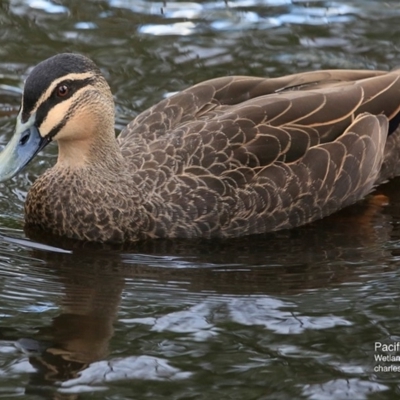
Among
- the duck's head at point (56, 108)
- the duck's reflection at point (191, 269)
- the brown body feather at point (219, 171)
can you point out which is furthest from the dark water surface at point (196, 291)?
the duck's head at point (56, 108)

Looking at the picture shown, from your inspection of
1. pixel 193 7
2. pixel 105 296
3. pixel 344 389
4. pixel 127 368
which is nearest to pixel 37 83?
pixel 105 296

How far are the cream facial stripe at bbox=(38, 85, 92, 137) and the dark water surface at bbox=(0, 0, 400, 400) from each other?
1.01 metres

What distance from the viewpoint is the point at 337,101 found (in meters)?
10.3

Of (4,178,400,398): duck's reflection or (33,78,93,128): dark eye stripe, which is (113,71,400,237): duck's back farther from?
(33,78,93,128): dark eye stripe

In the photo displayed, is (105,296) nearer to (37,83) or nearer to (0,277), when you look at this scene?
(0,277)

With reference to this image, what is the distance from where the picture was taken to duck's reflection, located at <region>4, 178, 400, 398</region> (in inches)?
317

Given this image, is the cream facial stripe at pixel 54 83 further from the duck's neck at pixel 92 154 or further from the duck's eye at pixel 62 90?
the duck's neck at pixel 92 154

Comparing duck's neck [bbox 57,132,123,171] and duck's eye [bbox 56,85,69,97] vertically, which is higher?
duck's eye [bbox 56,85,69,97]

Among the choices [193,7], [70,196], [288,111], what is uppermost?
[193,7]

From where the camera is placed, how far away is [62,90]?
30.1 feet

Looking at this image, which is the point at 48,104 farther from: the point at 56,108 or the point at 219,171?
the point at 219,171

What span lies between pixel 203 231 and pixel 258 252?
0.49 metres

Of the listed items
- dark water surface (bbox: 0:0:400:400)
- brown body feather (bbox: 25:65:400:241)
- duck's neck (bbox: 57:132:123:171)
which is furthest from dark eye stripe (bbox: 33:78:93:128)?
dark water surface (bbox: 0:0:400:400)

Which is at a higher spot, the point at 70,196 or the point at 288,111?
the point at 288,111
